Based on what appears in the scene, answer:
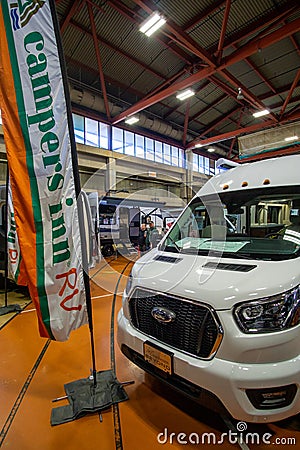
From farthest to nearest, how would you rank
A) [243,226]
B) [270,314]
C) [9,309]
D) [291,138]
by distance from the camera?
[291,138] → [9,309] → [243,226] → [270,314]

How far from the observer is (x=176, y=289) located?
69.1 inches

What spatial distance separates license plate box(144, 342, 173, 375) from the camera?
1.69m

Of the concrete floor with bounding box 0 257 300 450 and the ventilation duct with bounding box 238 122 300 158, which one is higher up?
the ventilation duct with bounding box 238 122 300 158

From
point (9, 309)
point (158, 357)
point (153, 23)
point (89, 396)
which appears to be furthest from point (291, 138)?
point (9, 309)

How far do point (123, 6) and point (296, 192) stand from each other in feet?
24.3

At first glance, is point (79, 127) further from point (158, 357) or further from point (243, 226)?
point (158, 357)

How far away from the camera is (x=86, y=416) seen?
1978 millimetres

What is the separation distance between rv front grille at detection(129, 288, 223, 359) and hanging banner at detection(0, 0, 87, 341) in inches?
22.2

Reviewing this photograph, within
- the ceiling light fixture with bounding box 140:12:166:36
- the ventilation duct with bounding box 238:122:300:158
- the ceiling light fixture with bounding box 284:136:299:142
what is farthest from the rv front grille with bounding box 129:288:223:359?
the ceiling light fixture with bounding box 140:12:166:36

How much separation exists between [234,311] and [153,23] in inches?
283

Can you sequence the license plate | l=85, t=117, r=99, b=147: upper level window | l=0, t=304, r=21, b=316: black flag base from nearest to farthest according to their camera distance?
the license plate
l=0, t=304, r=21, b=316: black flag base
l=85, t=117, r=99, b=147: upper level window

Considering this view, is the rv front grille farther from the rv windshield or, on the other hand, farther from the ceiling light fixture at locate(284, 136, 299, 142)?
the ceiling light fixture at locate(284, 136, 299, 142)

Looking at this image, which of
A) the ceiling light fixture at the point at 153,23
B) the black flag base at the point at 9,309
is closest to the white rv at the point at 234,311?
the black flag base at the point at 9,309

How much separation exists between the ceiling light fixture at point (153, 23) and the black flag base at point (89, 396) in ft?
24.0
